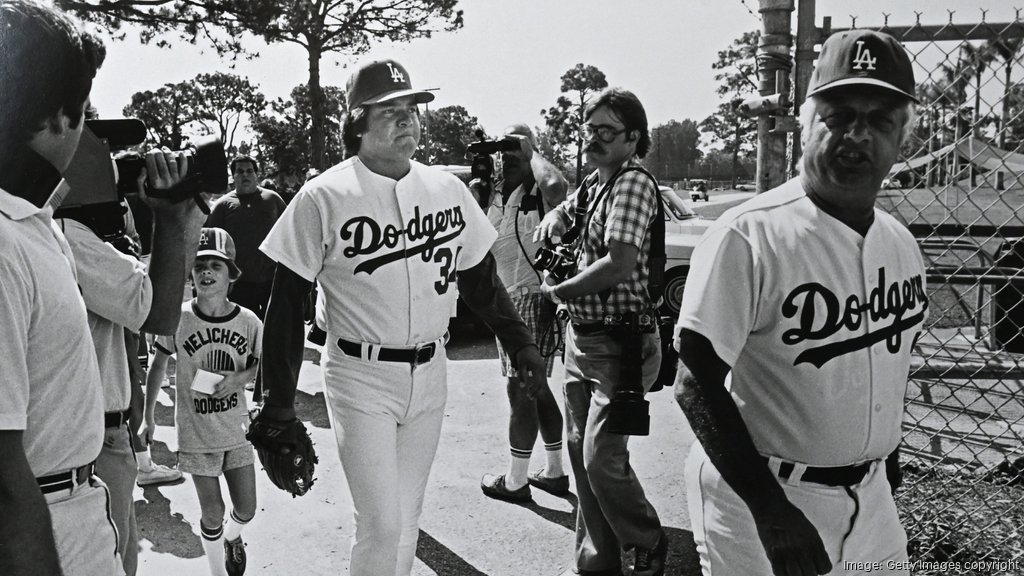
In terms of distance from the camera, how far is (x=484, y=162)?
5.66m

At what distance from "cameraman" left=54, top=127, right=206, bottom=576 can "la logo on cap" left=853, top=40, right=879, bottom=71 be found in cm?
188

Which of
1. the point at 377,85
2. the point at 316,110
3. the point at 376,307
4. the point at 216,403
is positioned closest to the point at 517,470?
the point at 216,403

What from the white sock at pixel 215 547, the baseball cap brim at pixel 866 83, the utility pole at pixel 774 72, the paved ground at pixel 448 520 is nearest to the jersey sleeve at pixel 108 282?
the white sock at pixel 215 547

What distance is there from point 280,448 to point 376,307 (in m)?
0.62

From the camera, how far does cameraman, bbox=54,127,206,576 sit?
241 cm

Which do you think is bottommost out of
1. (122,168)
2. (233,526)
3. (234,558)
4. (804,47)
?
(234,558)

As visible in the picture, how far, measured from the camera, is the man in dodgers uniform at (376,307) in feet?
10.1

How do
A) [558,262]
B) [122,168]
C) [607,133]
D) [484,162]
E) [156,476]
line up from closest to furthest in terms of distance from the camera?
1. [122,168]
2. [607,133]
3. [558,262]
4. [156,476]
5. [484,162]

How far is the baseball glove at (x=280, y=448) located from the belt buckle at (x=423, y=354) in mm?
514

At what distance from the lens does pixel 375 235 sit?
10.6ft

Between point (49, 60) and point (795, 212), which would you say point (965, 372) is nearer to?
point (795, 212)

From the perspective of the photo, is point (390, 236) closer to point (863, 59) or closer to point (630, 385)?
point (630, 385)

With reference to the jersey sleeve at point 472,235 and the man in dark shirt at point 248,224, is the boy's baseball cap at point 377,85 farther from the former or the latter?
the man in dark shirt at point 248,224

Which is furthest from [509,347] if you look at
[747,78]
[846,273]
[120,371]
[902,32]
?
[747,78]
